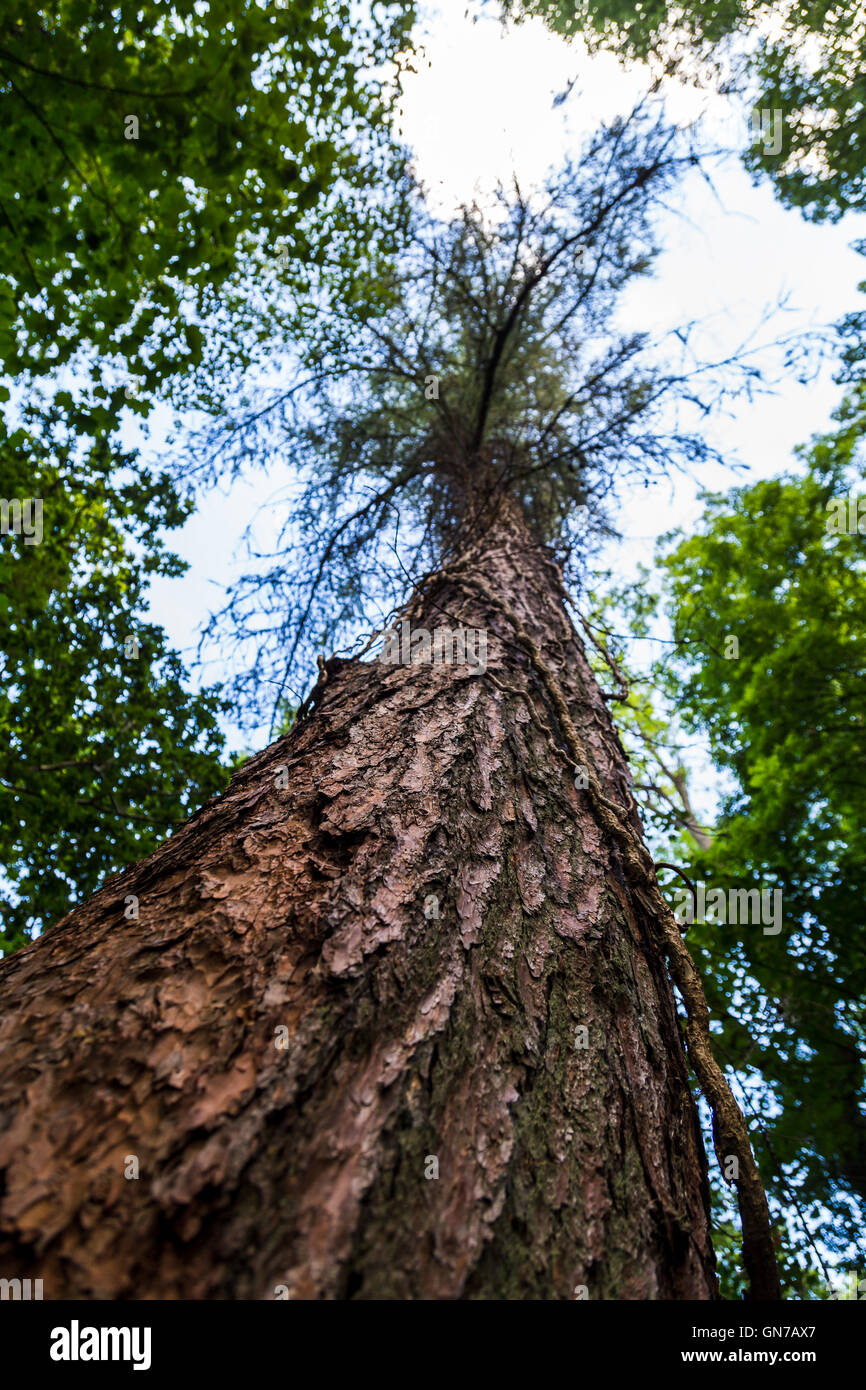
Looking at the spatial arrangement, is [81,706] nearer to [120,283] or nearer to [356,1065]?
[120,283]

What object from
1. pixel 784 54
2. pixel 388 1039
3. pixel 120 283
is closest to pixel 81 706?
pixel 120 283

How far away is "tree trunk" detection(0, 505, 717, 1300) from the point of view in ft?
2.45

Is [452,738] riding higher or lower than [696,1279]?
higher

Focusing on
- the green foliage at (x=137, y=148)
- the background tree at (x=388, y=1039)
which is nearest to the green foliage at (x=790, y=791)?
the background tree at (x=388, y=1039)

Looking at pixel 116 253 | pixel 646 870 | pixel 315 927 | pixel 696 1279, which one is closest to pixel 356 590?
pixel 116 253

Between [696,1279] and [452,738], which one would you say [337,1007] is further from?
[452,738]

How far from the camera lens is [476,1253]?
0.83 m

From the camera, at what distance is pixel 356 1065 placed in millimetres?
954

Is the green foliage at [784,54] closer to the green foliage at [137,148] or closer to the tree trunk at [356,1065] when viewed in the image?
the green foliage at [137,148]

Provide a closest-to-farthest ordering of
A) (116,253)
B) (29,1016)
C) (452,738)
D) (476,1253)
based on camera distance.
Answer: (476,1253), (29,1016), (452,738), (116,253)

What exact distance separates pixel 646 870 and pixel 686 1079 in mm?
519

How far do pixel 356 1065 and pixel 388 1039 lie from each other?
8 cm

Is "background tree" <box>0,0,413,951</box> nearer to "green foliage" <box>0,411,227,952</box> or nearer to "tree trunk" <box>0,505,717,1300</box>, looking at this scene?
"green foliage" <box>0,411,227,952</box>

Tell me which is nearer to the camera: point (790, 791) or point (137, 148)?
point (137, 148)
